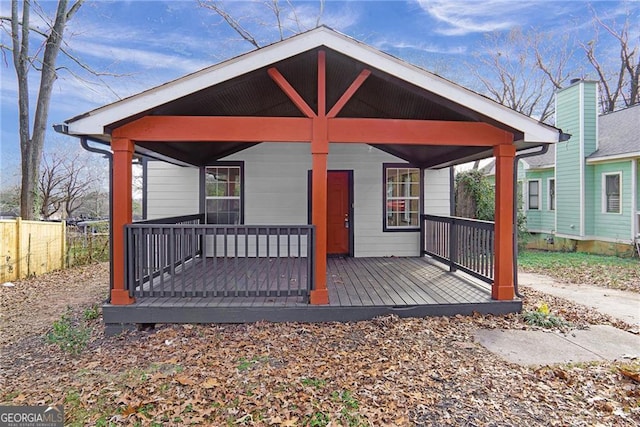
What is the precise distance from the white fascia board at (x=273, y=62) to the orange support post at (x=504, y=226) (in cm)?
54

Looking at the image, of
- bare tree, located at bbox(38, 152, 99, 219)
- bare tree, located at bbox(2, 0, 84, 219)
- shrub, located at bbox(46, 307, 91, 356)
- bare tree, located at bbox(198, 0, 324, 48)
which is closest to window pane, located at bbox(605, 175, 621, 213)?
bare tree, located at bbox(198, 0, 324, 48)

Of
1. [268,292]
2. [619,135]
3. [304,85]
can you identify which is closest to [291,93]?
[304,85]

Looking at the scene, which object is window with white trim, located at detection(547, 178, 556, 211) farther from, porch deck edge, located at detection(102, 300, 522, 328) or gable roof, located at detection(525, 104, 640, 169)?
porch deck edge, located at detection(102, 300, 522, 328)

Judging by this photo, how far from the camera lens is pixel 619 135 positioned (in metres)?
11.7

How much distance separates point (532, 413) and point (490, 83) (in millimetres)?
20727

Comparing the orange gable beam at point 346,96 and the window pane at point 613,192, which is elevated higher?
the orange gable beam at point 346,96

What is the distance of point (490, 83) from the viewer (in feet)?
65.0

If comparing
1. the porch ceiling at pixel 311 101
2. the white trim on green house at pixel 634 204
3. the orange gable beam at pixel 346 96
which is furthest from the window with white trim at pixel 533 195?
the orange gable beam at pixel 346 96

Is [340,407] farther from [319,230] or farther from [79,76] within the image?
[79,76]

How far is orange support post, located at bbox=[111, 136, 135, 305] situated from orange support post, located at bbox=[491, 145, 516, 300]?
489 centimetres

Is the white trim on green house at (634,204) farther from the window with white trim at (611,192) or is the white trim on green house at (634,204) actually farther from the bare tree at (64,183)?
the bare tree at (64,183)

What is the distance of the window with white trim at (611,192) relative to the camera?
11188 millimetres

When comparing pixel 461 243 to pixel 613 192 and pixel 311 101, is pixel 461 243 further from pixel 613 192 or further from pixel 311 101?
pixel 613 192

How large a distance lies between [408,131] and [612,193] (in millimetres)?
10637
